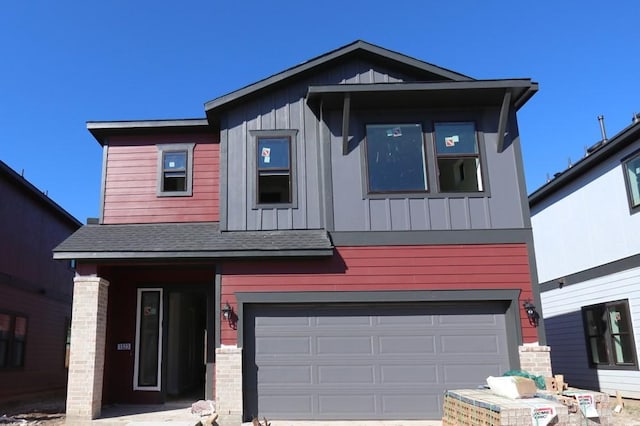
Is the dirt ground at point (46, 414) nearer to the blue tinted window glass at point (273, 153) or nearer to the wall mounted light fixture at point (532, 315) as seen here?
the wall mounted light fixture at point (532, 315)

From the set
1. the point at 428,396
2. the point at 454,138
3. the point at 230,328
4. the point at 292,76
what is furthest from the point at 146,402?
the point at 454,138

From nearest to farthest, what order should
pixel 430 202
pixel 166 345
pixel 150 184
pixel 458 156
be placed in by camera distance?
pixel 430 202
pixel 458 156
pixel 166 345
pixel 150 184

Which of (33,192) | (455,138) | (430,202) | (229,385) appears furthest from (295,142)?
(33,192)

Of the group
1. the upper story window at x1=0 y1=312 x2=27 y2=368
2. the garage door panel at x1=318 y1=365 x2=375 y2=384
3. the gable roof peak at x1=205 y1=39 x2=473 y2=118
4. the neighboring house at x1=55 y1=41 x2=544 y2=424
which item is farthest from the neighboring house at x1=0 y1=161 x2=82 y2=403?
the garage door panel at x1=318 y1=365 x2=375 y2=384

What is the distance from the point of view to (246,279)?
31.2 feet

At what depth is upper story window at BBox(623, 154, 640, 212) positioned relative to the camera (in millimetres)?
11602

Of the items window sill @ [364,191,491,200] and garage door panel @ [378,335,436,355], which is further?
window sill @ [364,191,491,200]

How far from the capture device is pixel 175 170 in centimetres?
1123

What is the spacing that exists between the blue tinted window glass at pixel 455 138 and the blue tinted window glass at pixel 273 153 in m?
2.86

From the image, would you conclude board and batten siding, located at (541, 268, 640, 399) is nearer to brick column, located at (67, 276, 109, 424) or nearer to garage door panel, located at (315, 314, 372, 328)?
garage door panel, located at (315, 314, 372, 328)

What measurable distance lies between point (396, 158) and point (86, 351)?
6.45 m

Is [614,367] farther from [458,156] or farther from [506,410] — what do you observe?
[506,410]

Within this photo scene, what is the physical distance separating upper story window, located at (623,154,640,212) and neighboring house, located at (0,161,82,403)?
13.9 m

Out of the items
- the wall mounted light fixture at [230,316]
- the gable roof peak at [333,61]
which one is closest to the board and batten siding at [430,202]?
the gable roof peak at [333,61]
